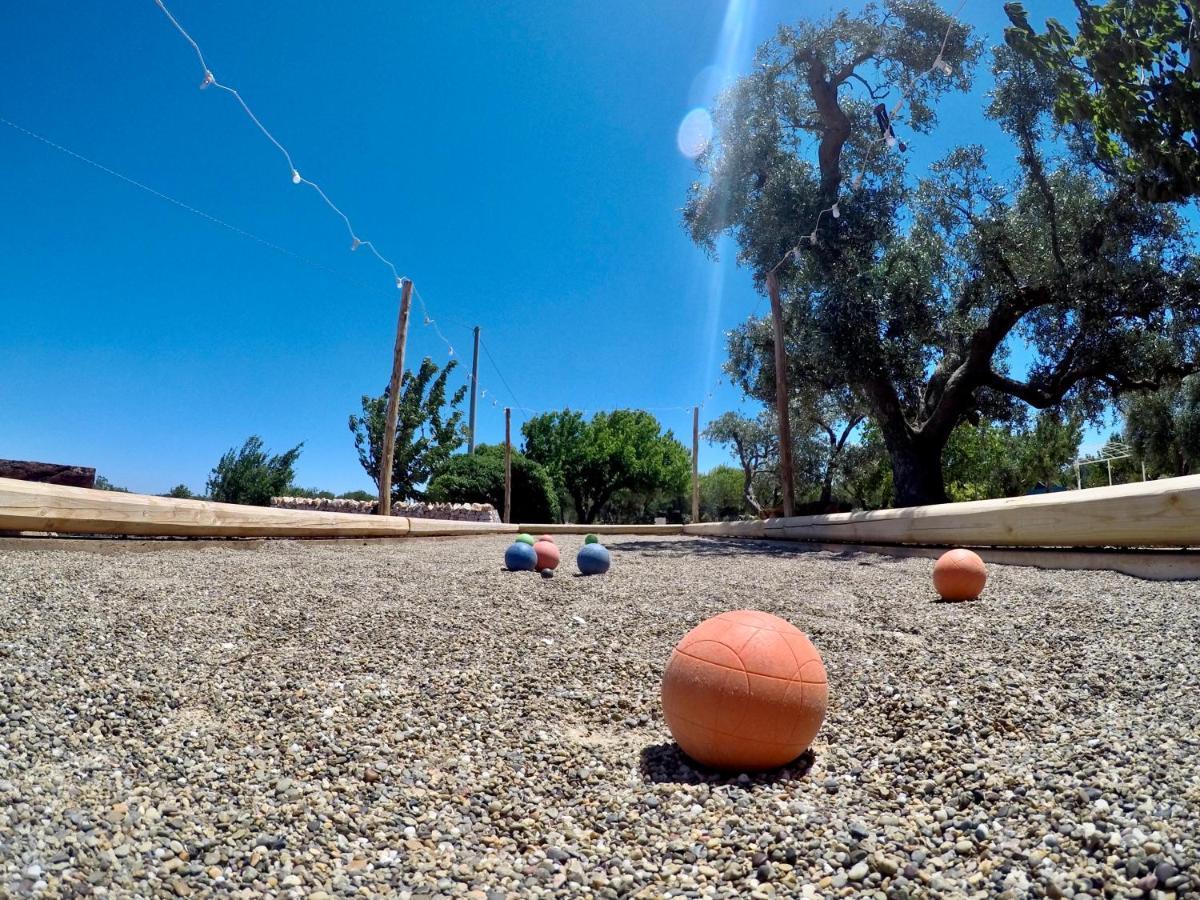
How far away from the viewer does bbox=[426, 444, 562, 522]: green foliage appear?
25.5 m

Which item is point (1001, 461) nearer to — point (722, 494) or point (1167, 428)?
point (1167, 428)

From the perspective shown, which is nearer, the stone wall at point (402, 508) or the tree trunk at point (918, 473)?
the tree trunk at point (918, 473)

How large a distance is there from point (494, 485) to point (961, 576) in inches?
863

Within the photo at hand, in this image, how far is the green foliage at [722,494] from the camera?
54344 millimetres

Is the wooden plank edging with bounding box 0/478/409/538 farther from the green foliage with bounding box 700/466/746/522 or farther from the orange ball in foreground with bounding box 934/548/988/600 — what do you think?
the green foliage with bounding box 700/466/746/522

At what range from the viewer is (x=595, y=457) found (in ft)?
121

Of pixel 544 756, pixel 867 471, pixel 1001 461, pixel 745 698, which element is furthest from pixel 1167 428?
pixel 544 756

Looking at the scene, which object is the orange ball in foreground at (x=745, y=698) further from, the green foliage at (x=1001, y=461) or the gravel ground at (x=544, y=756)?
the green foliage at (x=1001, y=461)

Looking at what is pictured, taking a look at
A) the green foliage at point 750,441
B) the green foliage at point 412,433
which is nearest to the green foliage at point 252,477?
the green foliage at point 412,433

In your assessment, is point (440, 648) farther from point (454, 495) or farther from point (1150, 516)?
point (454, 495)

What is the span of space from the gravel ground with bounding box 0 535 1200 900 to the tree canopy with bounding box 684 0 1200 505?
330 inches

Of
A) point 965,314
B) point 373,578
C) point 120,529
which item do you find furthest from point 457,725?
point 965,314

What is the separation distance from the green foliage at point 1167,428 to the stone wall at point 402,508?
64.0 feet

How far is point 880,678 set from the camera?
3.56m
